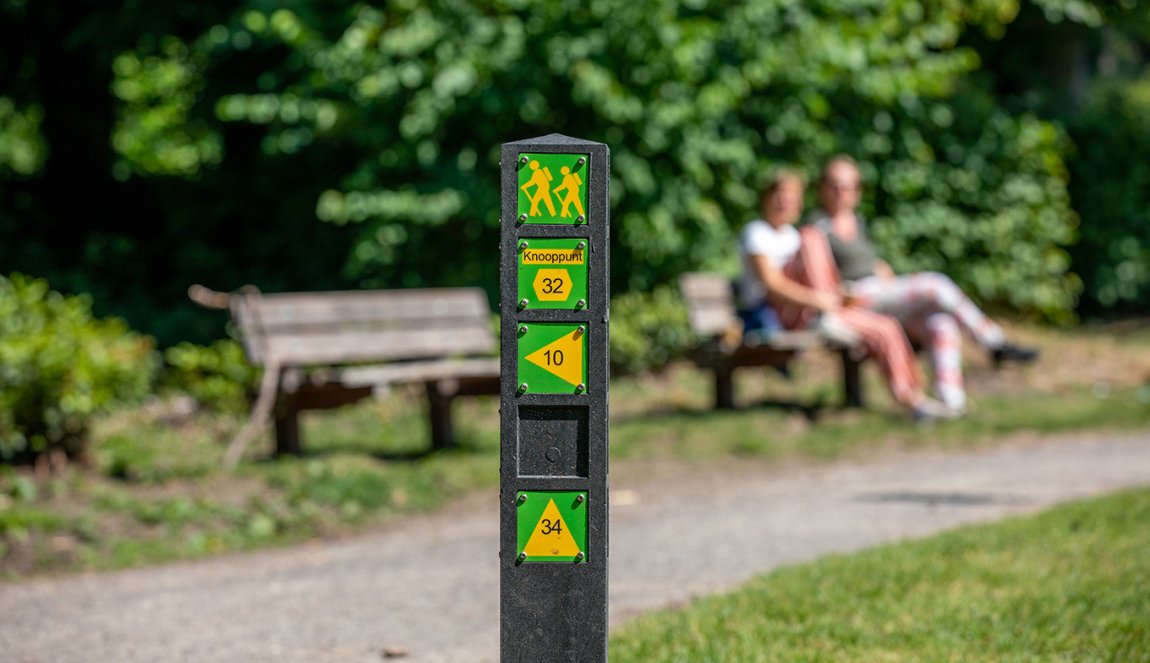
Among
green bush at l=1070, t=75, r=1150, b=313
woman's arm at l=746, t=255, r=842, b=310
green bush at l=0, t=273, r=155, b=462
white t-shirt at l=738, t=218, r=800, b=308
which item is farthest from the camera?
green bush at l=1070, t=75, r=1150, b=313

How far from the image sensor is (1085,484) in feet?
23.7

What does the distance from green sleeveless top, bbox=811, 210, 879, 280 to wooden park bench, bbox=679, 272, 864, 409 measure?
1.84 ft

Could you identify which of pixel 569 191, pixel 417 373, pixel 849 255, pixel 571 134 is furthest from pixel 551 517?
pixel 571 134

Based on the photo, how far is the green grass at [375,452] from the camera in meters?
6.59

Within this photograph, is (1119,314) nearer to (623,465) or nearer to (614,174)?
(614,174)

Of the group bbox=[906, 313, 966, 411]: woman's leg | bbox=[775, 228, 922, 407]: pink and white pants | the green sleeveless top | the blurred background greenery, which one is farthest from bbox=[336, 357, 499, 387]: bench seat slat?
bbox=[906, 313, 966, 411]: woman's leg

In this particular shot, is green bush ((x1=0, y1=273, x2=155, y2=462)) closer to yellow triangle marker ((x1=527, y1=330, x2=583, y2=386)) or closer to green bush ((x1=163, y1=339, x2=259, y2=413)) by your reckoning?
green bush ((x1=163, y1=339, x2=259, y2=413))

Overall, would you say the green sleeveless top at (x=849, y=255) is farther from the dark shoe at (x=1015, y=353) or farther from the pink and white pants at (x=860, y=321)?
the dark shoe at (x=1015, y=353)

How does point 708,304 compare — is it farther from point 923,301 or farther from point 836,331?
point 923,301

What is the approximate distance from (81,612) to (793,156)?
25.8 feet

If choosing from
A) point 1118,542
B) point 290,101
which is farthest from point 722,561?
point 290,101

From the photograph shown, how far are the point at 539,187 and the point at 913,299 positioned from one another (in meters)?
6.58

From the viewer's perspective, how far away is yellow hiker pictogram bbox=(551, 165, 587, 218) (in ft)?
10.8

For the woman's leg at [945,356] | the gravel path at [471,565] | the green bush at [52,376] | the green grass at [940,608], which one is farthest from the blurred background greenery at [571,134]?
the green grass at [940,608]
